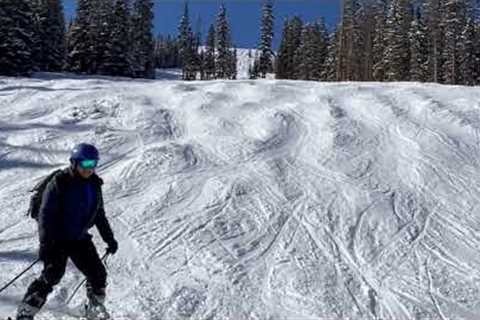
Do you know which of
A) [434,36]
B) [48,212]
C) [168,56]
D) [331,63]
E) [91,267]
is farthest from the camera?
[168,56]

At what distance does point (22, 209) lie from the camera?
12258 mm

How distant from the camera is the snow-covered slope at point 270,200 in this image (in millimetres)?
8945

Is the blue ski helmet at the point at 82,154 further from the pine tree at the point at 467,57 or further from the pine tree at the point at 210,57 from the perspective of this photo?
the pine tree at the point at 210,57

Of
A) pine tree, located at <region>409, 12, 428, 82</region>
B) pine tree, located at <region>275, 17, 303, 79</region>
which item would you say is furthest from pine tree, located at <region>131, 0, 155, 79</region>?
pine tree, located at <region>409, 12, 428, 82</region>

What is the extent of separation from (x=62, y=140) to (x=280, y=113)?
6.27m

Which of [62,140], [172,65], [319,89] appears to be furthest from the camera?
[172,65]

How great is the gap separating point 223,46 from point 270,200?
72.5 metres

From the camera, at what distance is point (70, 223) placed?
20.7 ft

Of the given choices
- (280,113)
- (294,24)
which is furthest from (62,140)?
(294,24)

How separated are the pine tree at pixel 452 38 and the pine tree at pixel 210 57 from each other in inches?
1373

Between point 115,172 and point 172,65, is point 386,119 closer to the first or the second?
point 115,172

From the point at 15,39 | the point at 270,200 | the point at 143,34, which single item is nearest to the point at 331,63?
the point at 143,34

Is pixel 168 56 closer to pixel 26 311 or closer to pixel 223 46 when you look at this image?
pixel 223 46

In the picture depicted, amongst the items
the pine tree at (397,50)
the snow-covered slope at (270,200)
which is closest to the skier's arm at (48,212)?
the snow-covered slope at (270,200)
